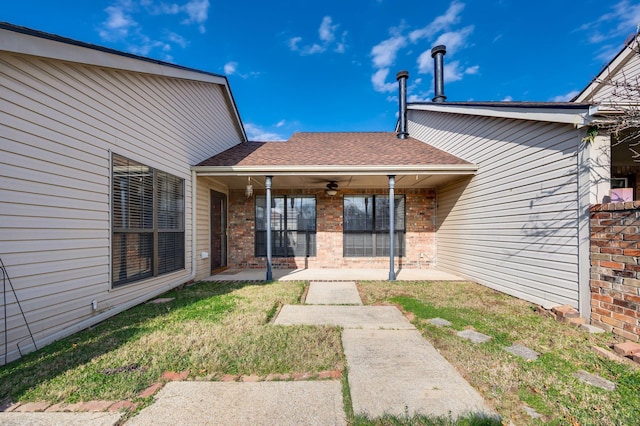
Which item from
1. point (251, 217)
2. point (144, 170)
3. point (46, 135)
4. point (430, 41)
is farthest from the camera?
point (430, 41)

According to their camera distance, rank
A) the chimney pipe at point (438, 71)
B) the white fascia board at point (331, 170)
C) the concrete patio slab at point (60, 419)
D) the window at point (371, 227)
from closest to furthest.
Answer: the concrete patio slab at point (60, 419) → the white fascia board at point (331, 170) → the window at point (371, 227) → the chimney pipe at point (438, 71)

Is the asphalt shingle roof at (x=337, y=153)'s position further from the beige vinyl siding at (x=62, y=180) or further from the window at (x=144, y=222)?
the beige vinyl siding at (x=62, y=180)

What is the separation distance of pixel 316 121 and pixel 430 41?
26.7ft

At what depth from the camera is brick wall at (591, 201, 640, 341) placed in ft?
10.1

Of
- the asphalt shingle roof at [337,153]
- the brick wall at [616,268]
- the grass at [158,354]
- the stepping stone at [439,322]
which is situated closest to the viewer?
the grass at [158,354]

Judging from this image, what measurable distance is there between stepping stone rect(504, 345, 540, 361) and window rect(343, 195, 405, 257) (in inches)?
219

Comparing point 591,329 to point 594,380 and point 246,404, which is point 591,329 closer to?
point 594,380

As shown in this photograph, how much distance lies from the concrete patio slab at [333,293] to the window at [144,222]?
2979mm

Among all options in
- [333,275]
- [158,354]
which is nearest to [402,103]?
[333,275]

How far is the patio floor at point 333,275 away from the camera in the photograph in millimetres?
6824

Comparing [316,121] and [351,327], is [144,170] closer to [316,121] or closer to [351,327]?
[351,327]

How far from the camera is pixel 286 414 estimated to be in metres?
1.88

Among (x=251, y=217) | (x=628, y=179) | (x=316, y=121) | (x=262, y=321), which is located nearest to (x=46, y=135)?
(x=262, y=321)

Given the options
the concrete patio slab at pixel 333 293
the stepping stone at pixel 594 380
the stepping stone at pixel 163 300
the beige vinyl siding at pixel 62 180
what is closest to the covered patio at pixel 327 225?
the concrete patio slab at pixel 333 293
